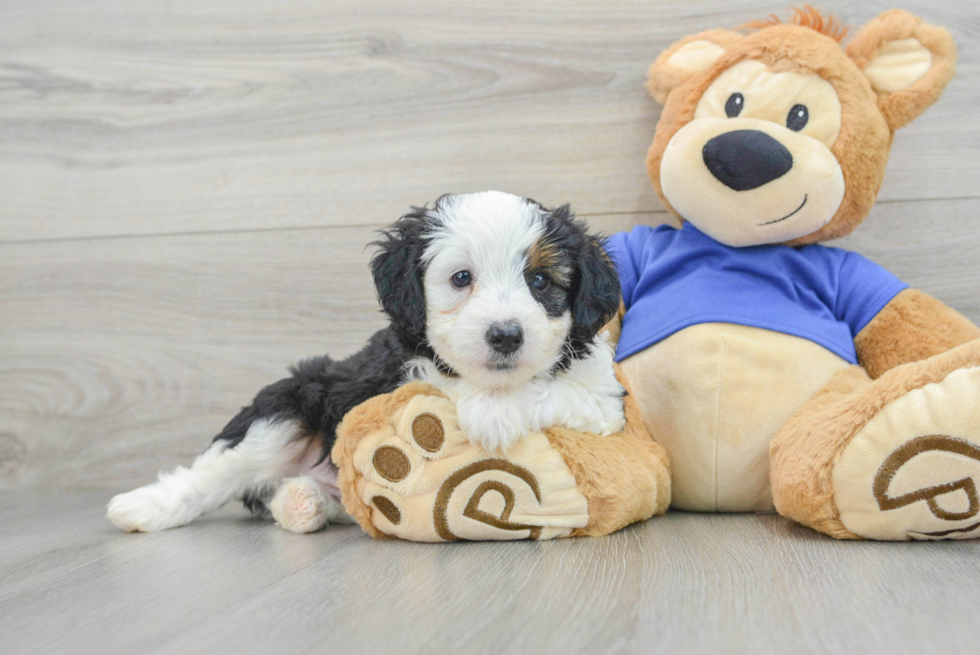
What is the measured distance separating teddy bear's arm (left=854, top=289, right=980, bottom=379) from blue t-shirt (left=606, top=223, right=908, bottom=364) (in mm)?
25

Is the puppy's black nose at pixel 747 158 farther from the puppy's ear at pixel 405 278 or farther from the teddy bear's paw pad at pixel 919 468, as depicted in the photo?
the puppy's ear at pixel 405 278

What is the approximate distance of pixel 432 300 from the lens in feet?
4.44

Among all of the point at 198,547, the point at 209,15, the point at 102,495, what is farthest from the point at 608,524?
the point at 209,15

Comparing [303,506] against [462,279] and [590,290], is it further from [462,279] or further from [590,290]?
[590,290]

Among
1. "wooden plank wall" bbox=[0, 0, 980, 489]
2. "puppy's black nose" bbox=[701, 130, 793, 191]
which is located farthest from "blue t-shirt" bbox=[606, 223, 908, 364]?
"wooden plank wall" bbox=[0, 0, 980, 489]

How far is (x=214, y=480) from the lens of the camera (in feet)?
5.46

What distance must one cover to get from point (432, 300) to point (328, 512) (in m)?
0.61

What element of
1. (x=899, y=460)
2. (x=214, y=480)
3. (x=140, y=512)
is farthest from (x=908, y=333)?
(x=140, y=512)

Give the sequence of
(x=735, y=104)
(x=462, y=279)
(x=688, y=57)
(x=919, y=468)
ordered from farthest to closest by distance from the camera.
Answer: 1. (x=688, y=57)
2. (x=735, y=104)
3. (x=462, y=279)
4. (x=919, y=468)

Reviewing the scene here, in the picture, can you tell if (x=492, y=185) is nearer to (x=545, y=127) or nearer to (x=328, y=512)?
(x=545, y=127)

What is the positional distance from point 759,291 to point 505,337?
669 mm

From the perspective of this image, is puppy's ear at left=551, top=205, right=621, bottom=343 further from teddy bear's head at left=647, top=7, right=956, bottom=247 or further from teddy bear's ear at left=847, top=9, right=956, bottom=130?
teddy bear's ear at left=847, top=9, right=956, bottom=130

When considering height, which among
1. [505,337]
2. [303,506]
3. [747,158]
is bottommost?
[303,506]

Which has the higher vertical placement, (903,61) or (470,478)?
(903,61)
